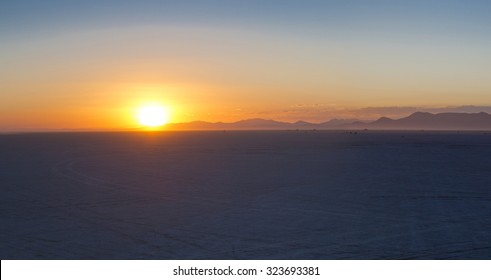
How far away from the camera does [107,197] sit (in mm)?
17266

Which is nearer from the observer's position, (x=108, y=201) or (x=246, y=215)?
(x=246, y=215)

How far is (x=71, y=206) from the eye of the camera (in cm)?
1560

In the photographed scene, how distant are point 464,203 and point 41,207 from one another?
13.8 metres

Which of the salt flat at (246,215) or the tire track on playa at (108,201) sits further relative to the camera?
the tire track on playa at (108,201)

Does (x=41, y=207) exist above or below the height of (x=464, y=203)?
above

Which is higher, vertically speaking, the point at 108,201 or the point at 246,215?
the point at 108,201

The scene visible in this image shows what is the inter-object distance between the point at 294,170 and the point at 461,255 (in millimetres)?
16237

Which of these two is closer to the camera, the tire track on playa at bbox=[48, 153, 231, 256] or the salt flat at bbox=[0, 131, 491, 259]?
the salt flat at bbox=[0, 131, 491, 259]
